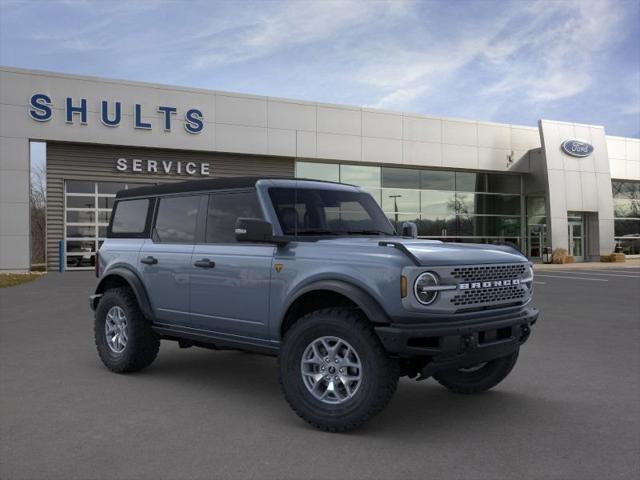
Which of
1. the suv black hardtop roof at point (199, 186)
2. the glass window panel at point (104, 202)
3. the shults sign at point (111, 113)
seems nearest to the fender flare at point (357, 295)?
the suv black hardtop roof at point (199, 186)

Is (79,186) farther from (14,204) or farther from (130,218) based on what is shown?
(130,218)

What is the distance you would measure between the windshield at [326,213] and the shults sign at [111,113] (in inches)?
787

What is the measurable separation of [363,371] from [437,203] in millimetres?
27833

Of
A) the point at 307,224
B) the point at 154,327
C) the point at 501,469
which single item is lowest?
the point at 501,469

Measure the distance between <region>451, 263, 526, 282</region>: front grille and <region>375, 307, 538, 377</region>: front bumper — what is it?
31 centimetres

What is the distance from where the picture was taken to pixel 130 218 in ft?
21.8

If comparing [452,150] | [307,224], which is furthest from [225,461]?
[452,150]

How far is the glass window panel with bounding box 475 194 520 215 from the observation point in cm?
3288

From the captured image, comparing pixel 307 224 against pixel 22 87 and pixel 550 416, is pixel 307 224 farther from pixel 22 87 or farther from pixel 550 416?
pixel 22 87

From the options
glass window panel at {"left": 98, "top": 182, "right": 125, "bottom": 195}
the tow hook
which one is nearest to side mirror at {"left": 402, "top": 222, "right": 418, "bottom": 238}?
the tow hook

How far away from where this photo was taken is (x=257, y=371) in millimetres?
6387

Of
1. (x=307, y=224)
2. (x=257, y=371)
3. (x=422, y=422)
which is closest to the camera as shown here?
(x=422, y=422)

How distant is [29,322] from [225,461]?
7.53 meters

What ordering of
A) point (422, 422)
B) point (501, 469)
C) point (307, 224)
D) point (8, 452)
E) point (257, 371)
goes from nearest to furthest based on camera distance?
point (501, 469) < point (8, 452) < point (422, 422) < point (307, 224) < point (257, 371)
